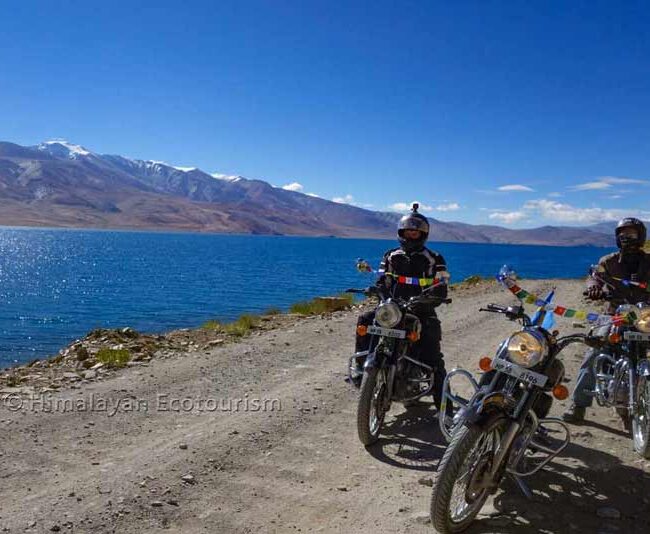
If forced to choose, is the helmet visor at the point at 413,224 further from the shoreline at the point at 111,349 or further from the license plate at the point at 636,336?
the shoreline at the point at 111,349

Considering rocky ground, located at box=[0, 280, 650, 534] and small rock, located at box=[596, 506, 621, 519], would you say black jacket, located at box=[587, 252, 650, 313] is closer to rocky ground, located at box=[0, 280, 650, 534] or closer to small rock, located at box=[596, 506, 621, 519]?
rocky ground, located at box=[0, 280, 650, 534]

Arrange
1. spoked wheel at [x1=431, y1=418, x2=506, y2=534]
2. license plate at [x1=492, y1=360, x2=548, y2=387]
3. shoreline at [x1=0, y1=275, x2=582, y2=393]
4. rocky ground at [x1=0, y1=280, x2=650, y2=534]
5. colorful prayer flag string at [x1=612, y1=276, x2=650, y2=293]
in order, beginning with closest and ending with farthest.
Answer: spoked wheel at [x1=431, y1=418, x2=506, y2=534], license plate at [x1=492, y1=360, x2=548, y2=387], rocky ground at [x1=0, y1=280, x2=650, y2=534], colorful prayer flag string at [x1=612, y1=276, x2=650, y2=293], shoreline at [x1=0, y1=275, x2=582, y2=393]

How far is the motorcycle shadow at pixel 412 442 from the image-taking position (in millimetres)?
5617

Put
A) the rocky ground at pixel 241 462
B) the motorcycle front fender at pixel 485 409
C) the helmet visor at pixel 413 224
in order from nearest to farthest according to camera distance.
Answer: the motorcycle front fender at pixel 485 409
the rocky ground at pixel 241 462
the helmet visor at pixel 413 224

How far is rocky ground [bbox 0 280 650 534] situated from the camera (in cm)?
436

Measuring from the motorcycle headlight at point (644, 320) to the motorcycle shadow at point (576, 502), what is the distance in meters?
1.41

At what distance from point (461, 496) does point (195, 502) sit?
7.32ft

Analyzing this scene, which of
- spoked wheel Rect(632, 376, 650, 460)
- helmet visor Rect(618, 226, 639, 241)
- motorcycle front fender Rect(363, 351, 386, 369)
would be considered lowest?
spoked wheel Rect(632, 376, 650, 460)

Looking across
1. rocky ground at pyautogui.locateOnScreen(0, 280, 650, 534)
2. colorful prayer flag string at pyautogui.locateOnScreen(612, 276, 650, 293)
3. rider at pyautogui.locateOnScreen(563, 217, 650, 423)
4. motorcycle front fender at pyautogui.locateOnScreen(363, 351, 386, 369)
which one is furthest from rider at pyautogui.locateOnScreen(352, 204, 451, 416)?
colorful prayer flag string at pyautogui.locateOnScreen(612, 276, 650, 293)

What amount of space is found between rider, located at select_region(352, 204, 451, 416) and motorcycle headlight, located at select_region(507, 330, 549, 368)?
2.44 meters

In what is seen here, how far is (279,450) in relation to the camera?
5832 mm

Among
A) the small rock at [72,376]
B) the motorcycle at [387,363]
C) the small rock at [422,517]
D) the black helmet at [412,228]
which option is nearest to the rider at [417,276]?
the black helmet at [412,228]

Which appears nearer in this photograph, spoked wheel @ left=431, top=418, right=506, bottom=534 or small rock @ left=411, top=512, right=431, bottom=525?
spoked wheel @ left=431, top=418, right=506, bottom=534

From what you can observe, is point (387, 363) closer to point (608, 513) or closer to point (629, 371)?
point (608, 513)
